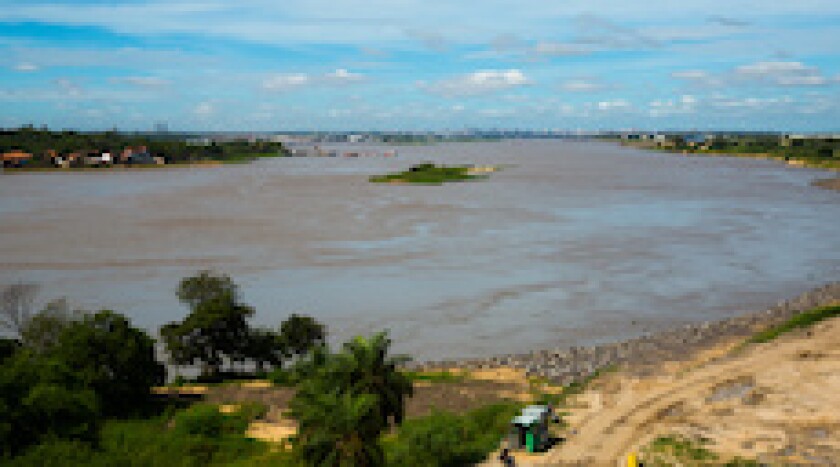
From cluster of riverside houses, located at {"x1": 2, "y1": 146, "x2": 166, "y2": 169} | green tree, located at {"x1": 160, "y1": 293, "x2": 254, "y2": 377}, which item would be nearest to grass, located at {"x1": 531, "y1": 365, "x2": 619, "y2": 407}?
green tree, located at {"x1": 160, "y1": 293, "x2": 254, "y2": 377}

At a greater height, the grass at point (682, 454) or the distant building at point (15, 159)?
the distant building at point (15, 159)

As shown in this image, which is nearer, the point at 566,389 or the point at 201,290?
the point at 566,389

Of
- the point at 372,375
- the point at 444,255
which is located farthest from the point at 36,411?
the point at 444,255

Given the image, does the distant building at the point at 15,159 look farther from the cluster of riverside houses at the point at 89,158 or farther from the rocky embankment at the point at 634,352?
the rocky embankment at the point at 634,352

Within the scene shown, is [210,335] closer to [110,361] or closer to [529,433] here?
[110,361]

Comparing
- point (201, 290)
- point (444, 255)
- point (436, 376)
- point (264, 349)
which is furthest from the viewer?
point (444, 255)

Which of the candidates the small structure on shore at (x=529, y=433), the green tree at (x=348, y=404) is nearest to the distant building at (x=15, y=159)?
the green tree at (x=348, y=404)

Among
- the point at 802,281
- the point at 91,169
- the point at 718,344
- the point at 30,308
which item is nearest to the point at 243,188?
the point at 91,169
